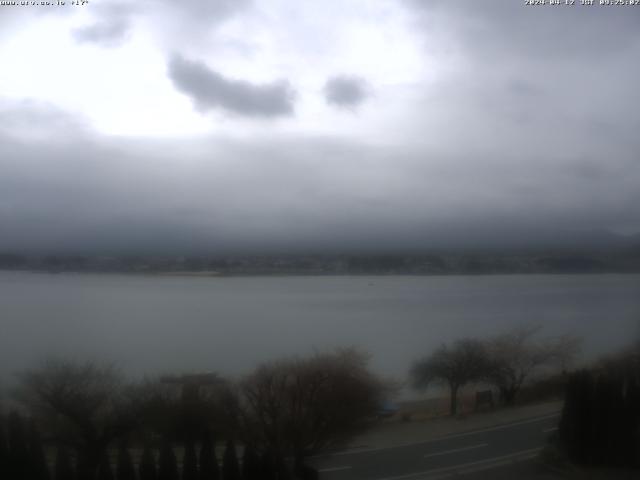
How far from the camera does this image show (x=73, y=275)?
8.85 meters

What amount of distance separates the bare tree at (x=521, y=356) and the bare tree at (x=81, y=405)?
4.78 meters

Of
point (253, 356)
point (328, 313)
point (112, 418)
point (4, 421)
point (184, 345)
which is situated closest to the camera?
point (4, 421)

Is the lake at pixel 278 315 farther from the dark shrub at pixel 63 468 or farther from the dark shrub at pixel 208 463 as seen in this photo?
the dark shrub at pixel 63 468

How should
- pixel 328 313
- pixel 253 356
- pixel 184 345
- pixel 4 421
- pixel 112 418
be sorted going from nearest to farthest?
pixel 4 421 → pixel 112 418 → pixel 253 356 → pixel 184 345 → pixel 328 313

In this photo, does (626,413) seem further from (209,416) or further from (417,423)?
(209,416)

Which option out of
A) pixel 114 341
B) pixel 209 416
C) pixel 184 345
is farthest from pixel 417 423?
pixel 114 341

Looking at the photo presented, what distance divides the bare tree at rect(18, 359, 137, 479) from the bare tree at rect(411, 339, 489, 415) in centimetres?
362

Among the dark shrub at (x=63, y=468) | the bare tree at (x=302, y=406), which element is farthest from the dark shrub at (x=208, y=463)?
the dark shrub at (x=63, y=468)

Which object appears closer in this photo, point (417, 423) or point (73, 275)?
point (417, 423)

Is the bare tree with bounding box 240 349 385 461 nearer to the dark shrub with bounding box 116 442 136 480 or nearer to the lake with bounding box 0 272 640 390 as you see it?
the lake with bounding box 0 272 640 390

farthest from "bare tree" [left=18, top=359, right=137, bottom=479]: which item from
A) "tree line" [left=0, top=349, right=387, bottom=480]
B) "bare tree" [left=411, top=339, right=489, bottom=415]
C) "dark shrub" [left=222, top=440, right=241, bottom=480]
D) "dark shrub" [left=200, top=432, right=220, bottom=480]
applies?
"bare tree" [left=411, top=339, right=489, bottom=415]

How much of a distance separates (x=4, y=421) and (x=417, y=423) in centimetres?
464

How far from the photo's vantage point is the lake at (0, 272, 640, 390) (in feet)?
23.6

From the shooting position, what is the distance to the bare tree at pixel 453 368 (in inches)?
293
